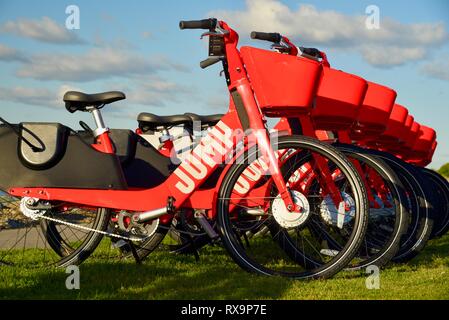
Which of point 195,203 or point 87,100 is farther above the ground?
point 87,100

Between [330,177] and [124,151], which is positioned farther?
[124,151]

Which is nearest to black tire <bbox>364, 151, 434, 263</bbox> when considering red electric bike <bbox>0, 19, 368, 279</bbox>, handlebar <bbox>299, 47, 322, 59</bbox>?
red electric bike <bbox>0, 19, 368, 279</bbox>

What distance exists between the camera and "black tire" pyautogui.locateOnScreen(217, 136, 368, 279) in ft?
15.9

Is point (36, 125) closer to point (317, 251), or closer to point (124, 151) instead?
point (124, 151)

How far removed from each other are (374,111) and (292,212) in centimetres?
158

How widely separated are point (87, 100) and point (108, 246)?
2044mm

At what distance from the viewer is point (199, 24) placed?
5.16 metres

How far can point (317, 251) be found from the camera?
542cm

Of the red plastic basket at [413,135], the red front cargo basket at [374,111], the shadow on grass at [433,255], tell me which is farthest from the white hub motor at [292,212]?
the red plastic basket at [413,135]

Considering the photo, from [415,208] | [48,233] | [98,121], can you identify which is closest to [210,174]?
[98,121]

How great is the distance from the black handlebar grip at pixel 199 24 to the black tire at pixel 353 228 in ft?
2.76

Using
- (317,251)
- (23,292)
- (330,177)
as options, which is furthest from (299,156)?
(23,292)

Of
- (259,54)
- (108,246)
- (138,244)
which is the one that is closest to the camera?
(259,54)

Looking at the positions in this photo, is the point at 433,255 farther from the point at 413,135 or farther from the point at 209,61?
the point at 209,61
